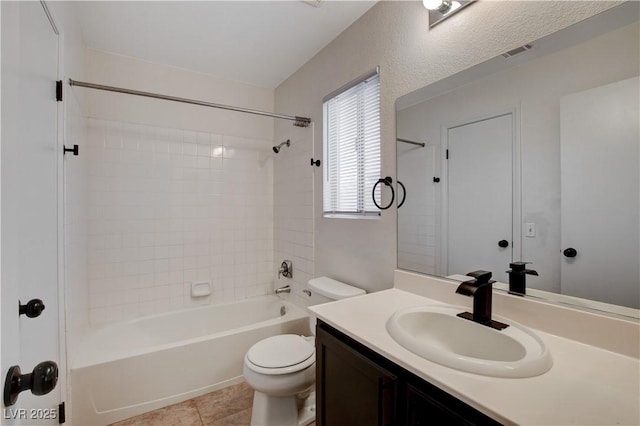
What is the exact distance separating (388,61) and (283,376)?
72.0 inches

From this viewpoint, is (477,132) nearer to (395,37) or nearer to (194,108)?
(395,37)

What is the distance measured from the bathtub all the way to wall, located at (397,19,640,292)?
1778 millimetres

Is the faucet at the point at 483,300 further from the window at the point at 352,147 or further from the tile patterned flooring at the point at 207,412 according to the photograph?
the tile patterned flooring at the point at 207,412

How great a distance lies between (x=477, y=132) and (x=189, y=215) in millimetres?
2336

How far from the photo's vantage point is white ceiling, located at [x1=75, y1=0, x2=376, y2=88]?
174cm

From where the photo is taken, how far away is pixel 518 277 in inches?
42.9

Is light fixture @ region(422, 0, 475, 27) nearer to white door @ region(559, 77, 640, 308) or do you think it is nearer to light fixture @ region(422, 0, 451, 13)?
light fixture @ region(422, 0, 451, 13)

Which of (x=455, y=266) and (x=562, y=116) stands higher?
(x=562, y=116)

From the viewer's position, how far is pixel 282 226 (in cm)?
285

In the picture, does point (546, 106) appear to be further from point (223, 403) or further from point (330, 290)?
point (223, 403)

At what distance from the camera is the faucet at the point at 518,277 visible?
1.07 meters

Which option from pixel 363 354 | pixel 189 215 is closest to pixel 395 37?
pixel 363 354

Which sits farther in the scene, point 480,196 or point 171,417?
point 171,417

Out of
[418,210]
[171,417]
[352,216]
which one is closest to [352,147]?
[352,216]
